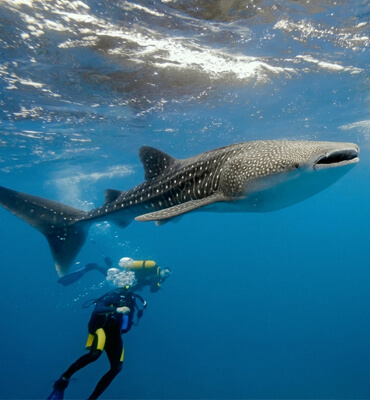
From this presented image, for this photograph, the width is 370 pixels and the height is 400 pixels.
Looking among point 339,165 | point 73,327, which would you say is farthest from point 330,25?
point 73,327

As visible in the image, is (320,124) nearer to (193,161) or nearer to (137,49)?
(137,49)

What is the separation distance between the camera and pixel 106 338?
273 inches

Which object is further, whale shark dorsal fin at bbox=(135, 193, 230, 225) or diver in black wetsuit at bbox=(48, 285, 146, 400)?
diver in black wetsuit at bbox=(48, 285, 146, 400)

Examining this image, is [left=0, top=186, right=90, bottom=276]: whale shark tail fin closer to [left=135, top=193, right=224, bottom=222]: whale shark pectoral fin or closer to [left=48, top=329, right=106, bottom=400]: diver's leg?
[left=48, top=329, right=106, bottom=400]: diver's leg

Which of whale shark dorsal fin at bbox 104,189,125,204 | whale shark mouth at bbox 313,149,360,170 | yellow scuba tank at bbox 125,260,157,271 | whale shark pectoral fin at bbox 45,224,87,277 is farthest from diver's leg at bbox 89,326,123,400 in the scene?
whale shark mouth at bbox 313,149,360,170

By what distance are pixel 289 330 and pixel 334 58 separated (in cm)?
4843

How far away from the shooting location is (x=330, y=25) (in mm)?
9367

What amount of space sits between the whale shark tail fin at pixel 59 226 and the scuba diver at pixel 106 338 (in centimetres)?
162

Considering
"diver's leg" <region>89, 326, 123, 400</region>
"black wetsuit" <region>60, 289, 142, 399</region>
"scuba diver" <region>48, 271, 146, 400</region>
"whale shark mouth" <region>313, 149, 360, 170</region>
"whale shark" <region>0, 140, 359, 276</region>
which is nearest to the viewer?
"whale shark mouth" <region>313, 149, 360, 170</region>

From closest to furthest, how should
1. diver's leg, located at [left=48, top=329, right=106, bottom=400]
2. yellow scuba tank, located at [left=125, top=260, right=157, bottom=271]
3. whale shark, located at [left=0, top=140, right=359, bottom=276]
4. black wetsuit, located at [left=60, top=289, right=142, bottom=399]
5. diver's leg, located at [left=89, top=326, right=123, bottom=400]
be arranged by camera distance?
whale shark, located at [left=0, top=140, right=359, bottom=276]
diver's leg, located at [left=48, top=329, right=106, bottom=400]
black wetsuit, located at [left=60, top=289, right=142, bottom=399]
diver's leg, located at [left=89, top=326, right=123, bottom=400]
yellow scuba tank, located at [left=125, top=260, right=157, bottom=271]

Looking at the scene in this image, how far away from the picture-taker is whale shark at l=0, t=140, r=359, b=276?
3408mm

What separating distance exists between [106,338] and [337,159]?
6.31m

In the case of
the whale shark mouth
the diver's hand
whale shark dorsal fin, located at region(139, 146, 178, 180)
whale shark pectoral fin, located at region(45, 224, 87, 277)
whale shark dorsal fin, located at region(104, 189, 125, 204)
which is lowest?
the diver's hand

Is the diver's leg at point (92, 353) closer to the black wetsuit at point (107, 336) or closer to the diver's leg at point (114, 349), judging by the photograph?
the black wetsuit at point (107, 336)
